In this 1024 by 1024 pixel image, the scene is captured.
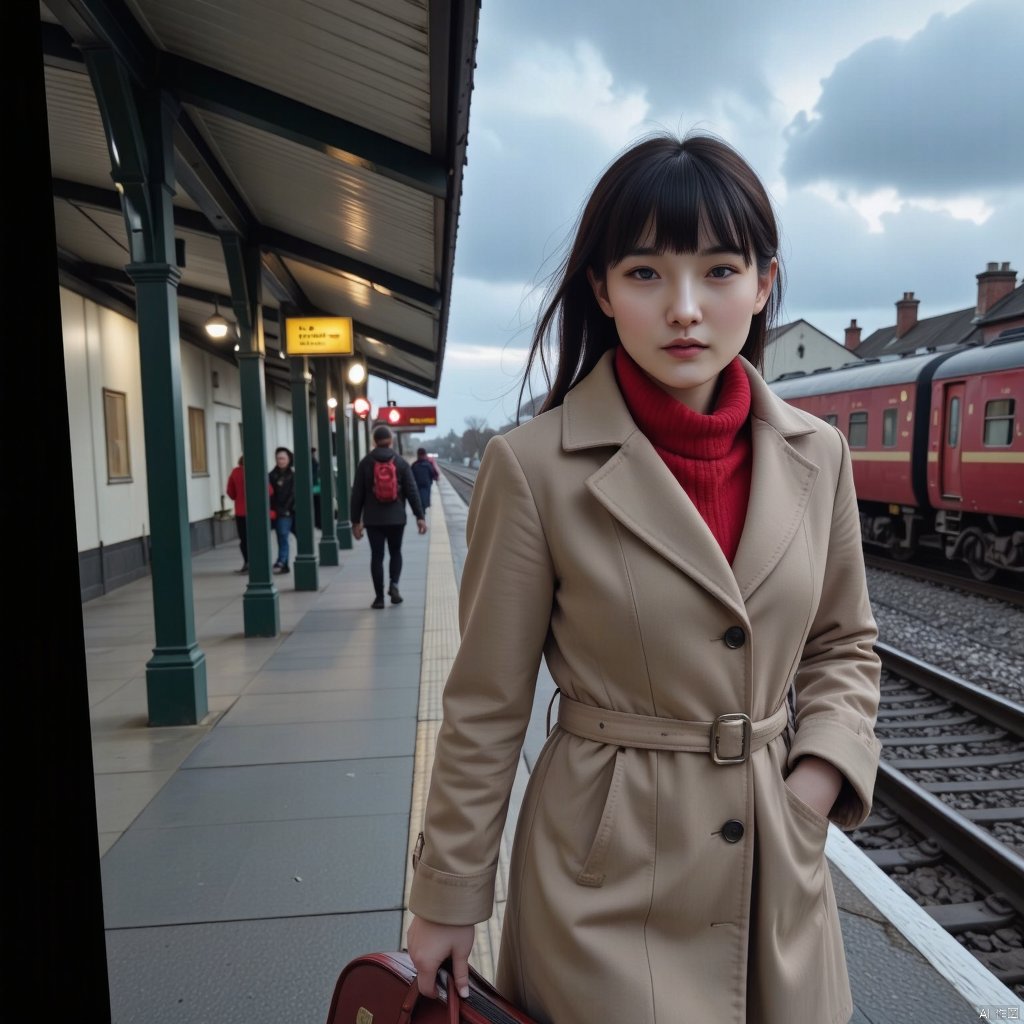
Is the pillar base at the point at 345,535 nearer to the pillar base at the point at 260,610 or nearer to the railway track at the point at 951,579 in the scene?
the pillar base at the point at 260,610

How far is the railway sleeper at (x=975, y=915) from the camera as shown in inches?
129

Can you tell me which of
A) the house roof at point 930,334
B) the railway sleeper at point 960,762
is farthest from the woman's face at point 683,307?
the house roof at point 930,334

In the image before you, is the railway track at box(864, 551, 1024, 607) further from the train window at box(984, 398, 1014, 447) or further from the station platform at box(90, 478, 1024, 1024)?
the station platform at box(90, 478, 1024, 1024)

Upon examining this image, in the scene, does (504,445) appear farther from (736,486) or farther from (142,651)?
(142,651)

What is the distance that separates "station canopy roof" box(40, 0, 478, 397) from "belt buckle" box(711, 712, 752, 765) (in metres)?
3.53

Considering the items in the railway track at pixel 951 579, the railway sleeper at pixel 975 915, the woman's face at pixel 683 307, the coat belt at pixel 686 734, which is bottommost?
the railway track at pixel 951 579

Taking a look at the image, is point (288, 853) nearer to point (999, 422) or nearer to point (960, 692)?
point (960, 692)

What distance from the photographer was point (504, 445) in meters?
1.33

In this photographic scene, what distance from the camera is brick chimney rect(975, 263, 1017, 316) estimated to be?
32.4 metres

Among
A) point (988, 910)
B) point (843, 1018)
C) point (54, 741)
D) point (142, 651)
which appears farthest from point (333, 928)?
point (142, 651)

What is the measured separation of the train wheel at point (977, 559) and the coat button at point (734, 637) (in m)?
12.0

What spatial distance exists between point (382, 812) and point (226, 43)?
4139 millimetres

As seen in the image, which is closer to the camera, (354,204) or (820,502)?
(820,502)

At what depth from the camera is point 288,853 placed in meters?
3.63
